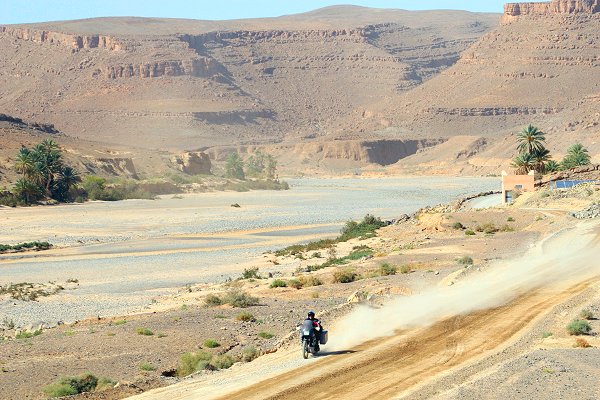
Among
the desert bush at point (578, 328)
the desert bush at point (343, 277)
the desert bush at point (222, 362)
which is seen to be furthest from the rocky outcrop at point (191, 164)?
the desert bush at point (578, 328)

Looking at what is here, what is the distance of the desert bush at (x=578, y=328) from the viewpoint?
23719 millimetres

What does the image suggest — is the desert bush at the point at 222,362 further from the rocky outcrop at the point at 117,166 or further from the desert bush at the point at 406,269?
the rocky outcrop at the point at 117,166

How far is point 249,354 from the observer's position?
78.4 feet

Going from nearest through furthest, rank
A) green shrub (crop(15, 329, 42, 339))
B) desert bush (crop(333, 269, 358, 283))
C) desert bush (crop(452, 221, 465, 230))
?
green shrub (crop(15, 329, 42, 339))
desert bush (crop(333, 269, 358, 283))
desert bush (crop(452, 221, 465, 230))

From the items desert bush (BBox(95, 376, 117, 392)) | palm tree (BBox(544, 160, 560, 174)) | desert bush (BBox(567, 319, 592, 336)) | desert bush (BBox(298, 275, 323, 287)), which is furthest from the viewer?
palm tree (BBox(544, 160, 560, 174))

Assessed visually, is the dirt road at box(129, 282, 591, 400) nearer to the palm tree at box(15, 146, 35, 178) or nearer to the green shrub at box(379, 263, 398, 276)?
the green shrub at box(379, 263, 398, 276)

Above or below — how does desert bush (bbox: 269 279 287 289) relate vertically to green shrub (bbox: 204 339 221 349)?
below

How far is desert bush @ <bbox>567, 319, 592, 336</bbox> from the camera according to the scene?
2372 centimetres

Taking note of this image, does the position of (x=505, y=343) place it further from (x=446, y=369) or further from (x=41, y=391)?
(x=41, y=391)

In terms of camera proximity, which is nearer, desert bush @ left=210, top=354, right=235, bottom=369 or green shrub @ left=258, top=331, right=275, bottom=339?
desert bush @ left=210, top=354, right=235, bottom=369

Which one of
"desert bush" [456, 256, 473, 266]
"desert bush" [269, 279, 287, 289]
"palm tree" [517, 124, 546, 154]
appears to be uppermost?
"palm tree" [517, 124, 546, 154]

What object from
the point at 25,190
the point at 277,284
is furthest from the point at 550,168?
the point at 277,284

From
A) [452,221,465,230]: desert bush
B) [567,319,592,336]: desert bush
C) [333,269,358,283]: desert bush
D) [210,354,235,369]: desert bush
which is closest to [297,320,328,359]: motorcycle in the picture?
[210,354,235,369]: desert bush

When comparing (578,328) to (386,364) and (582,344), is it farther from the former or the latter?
(386,364)
